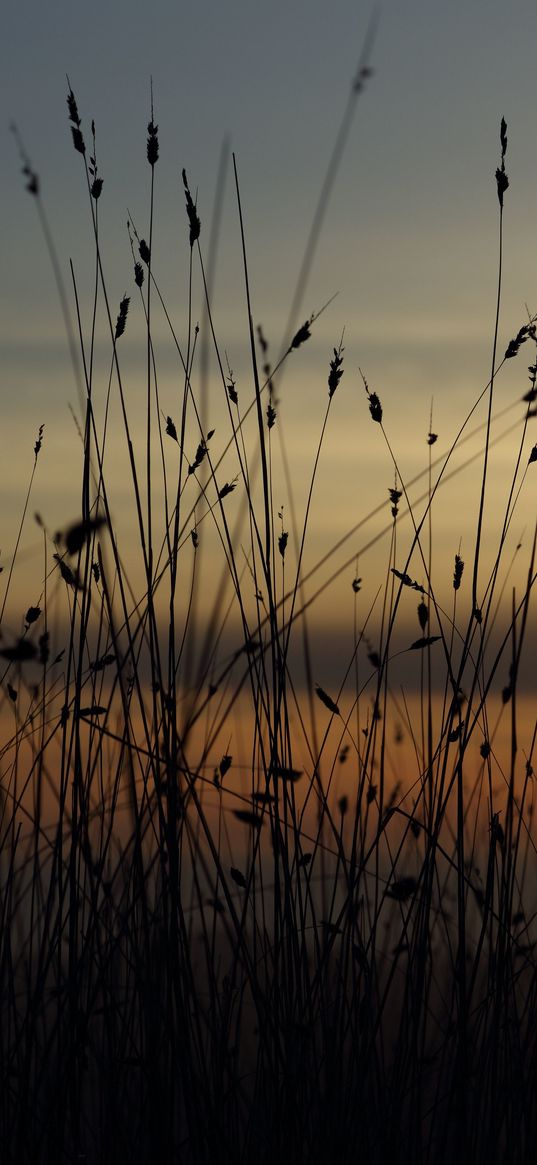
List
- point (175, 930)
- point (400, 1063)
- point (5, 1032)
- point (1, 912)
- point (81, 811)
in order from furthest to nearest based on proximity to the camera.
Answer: point (5, 1032), point (1, 912), point (400, 1063), point (81, 811), point (175, 930)

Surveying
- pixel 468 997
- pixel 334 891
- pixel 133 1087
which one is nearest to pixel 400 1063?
pixel 468 997

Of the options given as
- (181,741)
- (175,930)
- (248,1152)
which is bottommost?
(248,1152)

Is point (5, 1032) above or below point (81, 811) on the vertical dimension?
below

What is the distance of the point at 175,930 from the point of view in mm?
1796

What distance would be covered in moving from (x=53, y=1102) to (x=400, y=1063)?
2.14 feet

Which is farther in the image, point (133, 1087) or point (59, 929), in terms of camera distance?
point (133, 1087)

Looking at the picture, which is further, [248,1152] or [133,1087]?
[133,1087]

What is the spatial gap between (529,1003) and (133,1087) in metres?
0.83

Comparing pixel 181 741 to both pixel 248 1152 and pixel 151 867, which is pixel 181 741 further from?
pixel 248 1152

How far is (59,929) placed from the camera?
204 cm

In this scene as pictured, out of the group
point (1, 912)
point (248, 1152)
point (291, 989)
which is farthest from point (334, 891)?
point (1, 912)

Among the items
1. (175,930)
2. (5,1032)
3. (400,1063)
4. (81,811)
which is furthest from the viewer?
(5,1032)

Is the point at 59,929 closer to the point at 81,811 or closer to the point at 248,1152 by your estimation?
the point at 81,811

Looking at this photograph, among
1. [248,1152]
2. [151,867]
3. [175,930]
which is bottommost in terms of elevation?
[248,1152]
